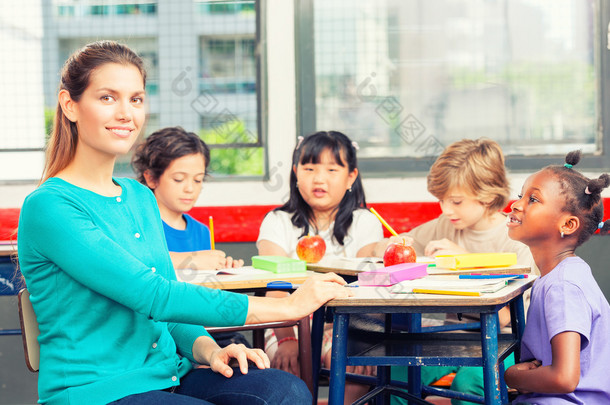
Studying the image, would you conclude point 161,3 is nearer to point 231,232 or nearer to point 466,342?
point 231,232

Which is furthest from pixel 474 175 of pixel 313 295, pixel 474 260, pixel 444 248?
pixel 313 295

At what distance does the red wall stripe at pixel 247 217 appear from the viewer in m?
3.22

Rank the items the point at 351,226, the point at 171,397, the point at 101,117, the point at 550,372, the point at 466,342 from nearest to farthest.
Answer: the point at 171,397
the point at 101,117
the point at 550,372
the point at 466,342
the point at 351,226

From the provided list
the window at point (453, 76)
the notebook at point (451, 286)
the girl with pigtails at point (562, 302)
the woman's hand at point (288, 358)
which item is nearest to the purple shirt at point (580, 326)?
the girl with pigtails at point (562, 302)

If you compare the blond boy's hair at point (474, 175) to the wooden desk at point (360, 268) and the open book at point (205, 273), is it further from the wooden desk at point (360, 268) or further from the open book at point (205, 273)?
the open book at point (205, 273)

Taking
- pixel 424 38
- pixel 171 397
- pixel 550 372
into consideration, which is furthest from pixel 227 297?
pixel 424 38

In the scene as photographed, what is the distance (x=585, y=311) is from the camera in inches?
64.6

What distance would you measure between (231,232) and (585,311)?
190 cm

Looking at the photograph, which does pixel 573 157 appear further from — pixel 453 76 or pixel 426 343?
pixel 453 76

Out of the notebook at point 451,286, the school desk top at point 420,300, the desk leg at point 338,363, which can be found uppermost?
the notebook at point 451,286

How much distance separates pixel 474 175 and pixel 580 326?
1089 mm

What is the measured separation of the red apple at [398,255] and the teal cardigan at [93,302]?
790 millimetres

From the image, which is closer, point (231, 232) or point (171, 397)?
point (171, 397)

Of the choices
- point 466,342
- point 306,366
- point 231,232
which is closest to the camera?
point 466,342
